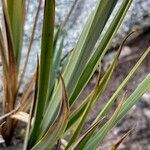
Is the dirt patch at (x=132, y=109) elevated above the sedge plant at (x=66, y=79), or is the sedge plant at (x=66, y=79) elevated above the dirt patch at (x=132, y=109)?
the sedge plant at (x=66, y=79)

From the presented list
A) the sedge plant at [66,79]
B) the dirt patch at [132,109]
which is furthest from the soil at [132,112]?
the sedge plant at [66,79]

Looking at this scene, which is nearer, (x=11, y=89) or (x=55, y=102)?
(x=55, y=102)

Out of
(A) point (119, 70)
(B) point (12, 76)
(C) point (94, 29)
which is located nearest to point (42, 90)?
(C) point (94, 29)

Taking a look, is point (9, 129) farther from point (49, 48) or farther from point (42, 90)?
point (49, 48)

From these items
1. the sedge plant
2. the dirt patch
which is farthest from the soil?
the sedge plant

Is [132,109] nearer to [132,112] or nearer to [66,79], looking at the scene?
[132,112]

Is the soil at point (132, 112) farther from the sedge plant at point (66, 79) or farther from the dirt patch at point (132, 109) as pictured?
the sedge plant at point (66, 79)

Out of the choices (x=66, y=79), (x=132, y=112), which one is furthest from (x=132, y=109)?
(x=66, y=79)
